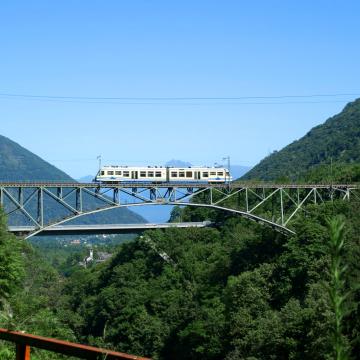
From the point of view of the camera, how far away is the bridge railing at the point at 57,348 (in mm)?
3514

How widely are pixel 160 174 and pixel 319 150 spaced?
81.7 metres

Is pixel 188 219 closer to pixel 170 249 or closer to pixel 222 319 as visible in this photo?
pixel 170 249

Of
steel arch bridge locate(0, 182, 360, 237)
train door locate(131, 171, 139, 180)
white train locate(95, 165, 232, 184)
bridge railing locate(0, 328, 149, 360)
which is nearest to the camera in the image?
bridge railing locate(0, 328, 149, 360)

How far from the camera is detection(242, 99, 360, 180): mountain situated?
108012 millimetres

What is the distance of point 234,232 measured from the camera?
62000 mm

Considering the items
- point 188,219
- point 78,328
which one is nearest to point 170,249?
point 78,328

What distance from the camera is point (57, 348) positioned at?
3896 millimetres

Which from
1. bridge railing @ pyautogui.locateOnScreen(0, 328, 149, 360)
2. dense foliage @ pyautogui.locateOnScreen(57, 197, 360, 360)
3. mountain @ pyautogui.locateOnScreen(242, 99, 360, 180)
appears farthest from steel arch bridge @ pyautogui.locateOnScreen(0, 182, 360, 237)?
mountain @ pyautogui.locateOnScreen(242, 99, 360, 180)

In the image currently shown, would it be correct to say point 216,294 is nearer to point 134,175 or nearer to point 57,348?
point 134,175

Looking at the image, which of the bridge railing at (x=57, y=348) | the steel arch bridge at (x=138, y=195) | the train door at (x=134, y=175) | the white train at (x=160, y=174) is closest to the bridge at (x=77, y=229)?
the steel arch bridge at (x=138, y=195)

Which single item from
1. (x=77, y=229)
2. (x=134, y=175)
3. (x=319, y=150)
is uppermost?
(x=319, y=150)

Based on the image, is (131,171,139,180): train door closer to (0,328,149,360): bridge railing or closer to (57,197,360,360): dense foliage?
(57,197,360,360): dense foliage

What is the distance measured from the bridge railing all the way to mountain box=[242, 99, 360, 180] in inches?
3691

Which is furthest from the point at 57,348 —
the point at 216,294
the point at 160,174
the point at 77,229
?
the point at 216,294
